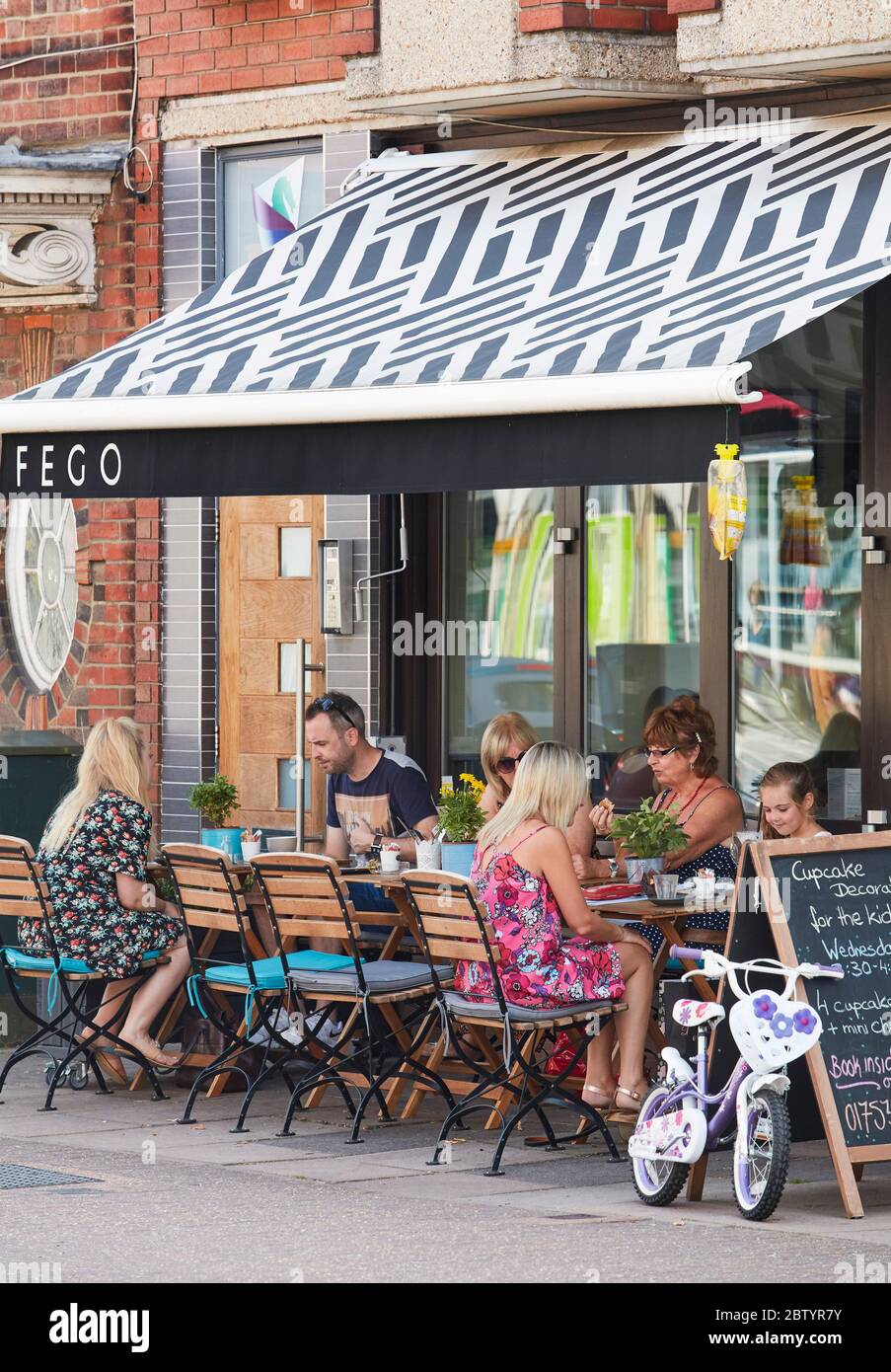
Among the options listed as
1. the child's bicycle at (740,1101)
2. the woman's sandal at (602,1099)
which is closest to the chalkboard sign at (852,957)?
the child's bicycle at (740,1101)

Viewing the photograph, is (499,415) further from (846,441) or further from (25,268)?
(25,268)

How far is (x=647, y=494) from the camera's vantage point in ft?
37.9

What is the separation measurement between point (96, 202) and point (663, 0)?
342 cm

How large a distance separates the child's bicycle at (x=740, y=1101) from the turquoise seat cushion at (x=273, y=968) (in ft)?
6.02

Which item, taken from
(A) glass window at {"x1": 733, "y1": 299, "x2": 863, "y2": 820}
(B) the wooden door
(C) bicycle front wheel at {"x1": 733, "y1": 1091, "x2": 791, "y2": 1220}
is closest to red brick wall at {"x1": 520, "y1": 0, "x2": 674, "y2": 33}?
(A) glass window at {"x1": 733, "y1": 299, "x2": 863, "y2": 820}

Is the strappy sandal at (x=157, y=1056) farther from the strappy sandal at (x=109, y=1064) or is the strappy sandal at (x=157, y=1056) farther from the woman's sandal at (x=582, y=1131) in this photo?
the woman's sandal at (x=582, y=1131)

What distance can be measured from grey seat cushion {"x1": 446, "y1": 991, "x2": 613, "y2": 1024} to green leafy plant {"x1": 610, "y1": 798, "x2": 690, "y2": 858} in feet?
2.76

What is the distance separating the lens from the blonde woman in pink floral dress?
29.0 ft

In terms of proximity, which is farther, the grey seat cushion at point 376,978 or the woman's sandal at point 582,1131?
the grey seat cushion at point 376,978

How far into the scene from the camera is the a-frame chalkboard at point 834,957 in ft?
26.2

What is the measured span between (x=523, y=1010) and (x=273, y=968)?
1.38 metres

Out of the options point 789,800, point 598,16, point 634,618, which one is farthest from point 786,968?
point 598,16

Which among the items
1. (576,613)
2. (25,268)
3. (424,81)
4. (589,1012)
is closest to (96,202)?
(25,268)

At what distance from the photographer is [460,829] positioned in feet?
33.3
